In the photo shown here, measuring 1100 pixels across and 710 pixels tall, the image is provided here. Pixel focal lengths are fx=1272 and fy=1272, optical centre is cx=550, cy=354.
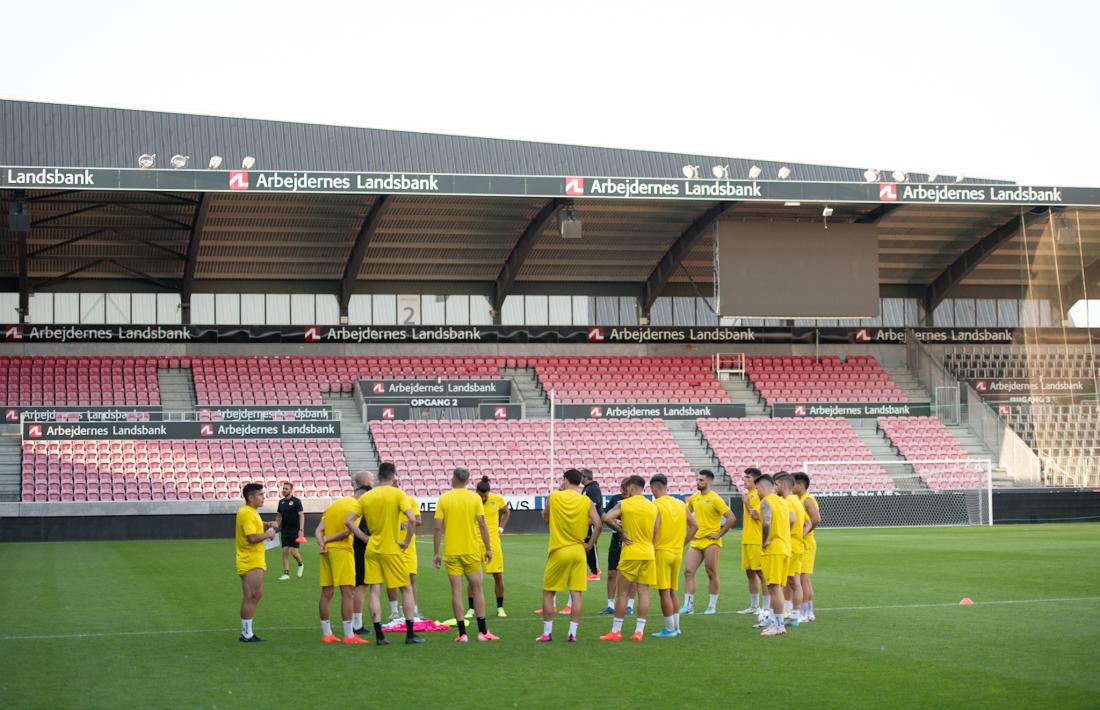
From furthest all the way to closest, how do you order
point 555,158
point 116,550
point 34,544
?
point 555,158
point 34,544
point 116,550

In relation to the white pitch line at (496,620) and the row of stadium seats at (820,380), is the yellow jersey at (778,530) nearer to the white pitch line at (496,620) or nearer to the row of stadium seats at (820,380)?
the white pitch line at (496,620)

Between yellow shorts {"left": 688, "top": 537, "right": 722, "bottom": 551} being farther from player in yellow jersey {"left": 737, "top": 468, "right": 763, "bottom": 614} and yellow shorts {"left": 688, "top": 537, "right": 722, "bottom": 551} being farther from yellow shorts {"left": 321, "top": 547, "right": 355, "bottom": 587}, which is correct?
yellow shorts {"left": 321, "top": 547, "right": 355, "bottom": 587}

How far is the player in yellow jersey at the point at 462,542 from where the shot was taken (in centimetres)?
1323

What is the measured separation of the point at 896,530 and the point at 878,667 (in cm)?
2394

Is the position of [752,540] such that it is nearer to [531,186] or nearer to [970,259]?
[531,186]

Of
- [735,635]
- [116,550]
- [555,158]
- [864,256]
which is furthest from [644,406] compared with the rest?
[735,635]

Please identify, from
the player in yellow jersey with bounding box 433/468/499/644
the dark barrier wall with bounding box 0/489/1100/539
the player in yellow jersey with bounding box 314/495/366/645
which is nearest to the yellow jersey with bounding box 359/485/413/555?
the player in yellow jersey with bounding box 314/495/366/645

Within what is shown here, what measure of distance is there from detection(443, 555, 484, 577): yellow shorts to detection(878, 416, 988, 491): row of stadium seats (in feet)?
90.8

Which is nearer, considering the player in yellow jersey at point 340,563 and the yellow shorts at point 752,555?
the player in yellow jersey at point 340,563

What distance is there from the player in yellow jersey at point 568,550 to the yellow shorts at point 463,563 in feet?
2.42

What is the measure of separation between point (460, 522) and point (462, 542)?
208 mm

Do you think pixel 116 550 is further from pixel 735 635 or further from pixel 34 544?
pixel 735 635

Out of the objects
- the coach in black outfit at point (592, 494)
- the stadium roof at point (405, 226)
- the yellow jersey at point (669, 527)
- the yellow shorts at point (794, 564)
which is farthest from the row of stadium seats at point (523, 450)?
the yellow jersey at point (669, 527)

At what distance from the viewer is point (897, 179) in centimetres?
3838
